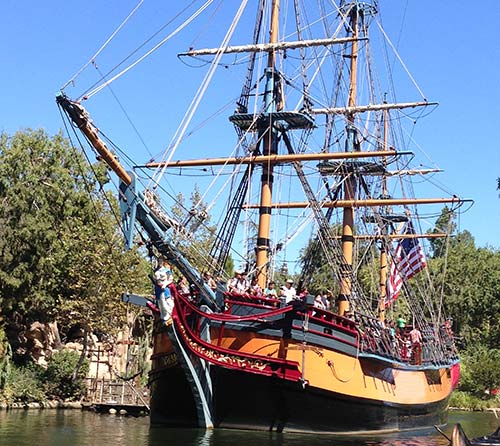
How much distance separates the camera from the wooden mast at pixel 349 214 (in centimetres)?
2717

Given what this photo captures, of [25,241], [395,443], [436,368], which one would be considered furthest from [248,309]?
[25,241]

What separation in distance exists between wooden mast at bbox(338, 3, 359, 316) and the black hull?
437 centimetres

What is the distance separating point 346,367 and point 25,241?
805 inches

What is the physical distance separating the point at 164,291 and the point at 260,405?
4.35m

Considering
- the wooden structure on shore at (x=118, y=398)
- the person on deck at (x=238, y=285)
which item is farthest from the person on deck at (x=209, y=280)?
the wooden structure on shore at (x=118, y=398)

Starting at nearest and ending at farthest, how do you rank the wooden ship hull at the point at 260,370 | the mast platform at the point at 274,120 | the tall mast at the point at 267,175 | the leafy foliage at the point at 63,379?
the wooden ship hull at the point at 260,370
the tall mast at the point at 267,175
the mast platform at the point at 274,120
the leafy foliage at the point at 63,379

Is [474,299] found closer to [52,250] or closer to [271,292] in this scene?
[52,250]

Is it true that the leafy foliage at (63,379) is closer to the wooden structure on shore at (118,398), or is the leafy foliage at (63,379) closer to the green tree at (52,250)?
the wooden structure on shore at (118,398)

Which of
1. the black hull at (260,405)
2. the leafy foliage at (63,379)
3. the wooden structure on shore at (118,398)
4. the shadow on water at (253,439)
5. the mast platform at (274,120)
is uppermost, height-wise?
the mast platform at (274,120)

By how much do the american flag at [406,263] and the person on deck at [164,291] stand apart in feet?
51.8

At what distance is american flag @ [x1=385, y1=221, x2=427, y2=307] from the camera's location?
34.2 metres

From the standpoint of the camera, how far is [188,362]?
2103cm

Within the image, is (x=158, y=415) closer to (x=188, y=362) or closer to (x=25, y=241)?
(x=188, y=362)

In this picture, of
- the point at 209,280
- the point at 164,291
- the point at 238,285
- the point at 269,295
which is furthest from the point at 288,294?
the point at 164,291
